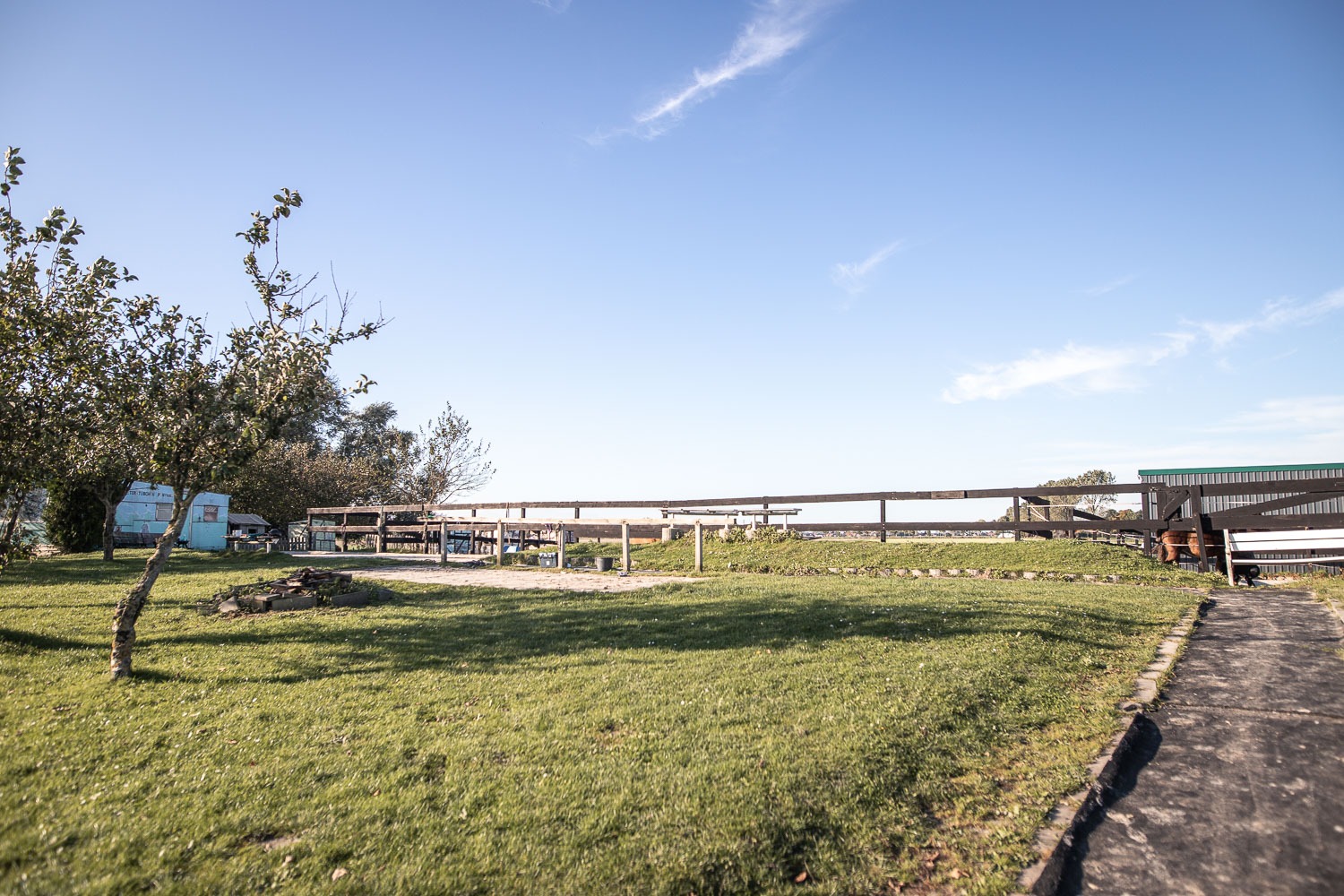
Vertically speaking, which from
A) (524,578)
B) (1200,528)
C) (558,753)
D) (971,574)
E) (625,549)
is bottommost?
(524,578)

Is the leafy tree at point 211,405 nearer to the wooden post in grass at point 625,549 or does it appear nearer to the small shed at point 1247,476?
the wooden post in grass at point 625,549

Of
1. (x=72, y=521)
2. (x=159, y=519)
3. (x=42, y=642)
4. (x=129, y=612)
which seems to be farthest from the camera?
(x=159, y=519)

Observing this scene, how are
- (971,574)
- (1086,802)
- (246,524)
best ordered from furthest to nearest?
(246,524) → (971,574) → (1086,802)

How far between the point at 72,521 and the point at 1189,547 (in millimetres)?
41415

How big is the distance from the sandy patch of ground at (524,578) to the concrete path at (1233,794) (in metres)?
10.8

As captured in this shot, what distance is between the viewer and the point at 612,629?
10.1m

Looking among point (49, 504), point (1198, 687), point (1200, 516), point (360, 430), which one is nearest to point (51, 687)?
point (1198, 687)

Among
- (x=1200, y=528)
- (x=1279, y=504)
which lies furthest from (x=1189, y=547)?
(x=1279, y=504)

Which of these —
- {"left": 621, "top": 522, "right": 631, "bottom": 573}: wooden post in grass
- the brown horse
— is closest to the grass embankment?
the brown horse

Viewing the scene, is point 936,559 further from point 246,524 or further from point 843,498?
point 246,524

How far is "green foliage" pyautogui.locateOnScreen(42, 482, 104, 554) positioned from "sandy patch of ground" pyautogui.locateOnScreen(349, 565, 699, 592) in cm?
1939

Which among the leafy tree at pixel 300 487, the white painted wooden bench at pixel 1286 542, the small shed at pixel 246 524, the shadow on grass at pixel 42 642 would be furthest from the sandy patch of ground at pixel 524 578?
the small shed at pixel 246 524

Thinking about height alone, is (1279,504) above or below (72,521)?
above

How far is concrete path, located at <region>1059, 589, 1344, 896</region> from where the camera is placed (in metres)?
3.51
